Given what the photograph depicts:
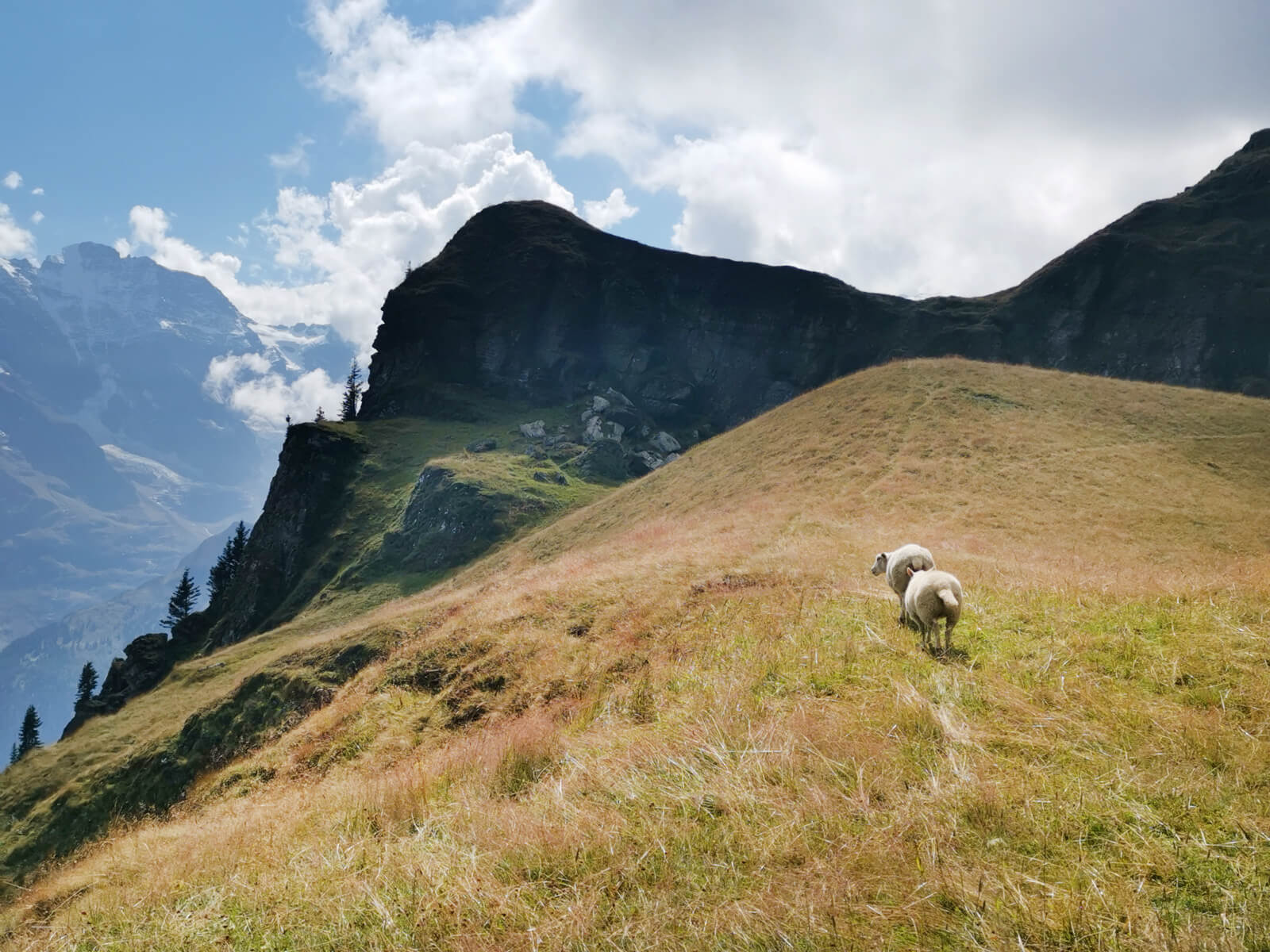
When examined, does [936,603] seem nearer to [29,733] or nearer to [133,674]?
[133,674]

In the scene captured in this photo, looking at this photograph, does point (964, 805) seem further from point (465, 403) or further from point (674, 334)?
point (674, 334)

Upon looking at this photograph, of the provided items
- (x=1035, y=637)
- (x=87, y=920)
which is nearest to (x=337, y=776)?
(x=87, y=920)

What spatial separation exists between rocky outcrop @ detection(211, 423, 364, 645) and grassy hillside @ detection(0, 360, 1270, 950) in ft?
198

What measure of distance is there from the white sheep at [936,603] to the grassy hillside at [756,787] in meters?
0.39

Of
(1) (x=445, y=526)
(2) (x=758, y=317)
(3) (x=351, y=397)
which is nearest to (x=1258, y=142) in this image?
(2) (x=758, y=317)

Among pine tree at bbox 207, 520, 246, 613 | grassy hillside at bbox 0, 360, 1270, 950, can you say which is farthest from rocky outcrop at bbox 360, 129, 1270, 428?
grassy hillside at bbox 0, 360, 1270, 950

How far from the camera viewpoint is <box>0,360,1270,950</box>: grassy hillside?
12.6ft

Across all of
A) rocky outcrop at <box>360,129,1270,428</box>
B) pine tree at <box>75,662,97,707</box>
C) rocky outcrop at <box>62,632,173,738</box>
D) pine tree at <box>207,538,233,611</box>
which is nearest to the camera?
rocky outcrop at <box>62,632,173,738</box>

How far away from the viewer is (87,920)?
6039 mm

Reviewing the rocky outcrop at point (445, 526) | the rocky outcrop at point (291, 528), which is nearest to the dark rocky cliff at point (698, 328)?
the rocky outcrop at point (291, 528)

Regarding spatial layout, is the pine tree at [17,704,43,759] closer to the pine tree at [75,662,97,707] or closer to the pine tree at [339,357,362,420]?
the pine tree at [75,662,97,707]

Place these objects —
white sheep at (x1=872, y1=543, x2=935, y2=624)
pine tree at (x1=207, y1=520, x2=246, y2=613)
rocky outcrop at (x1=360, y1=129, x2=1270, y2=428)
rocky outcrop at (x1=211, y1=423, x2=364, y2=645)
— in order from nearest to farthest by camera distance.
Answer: white sheep at (x1=872, y1=543, x2=935, y2=624) → rocky outcrop at (x1=211, y1=423, x2=364, y2=645) → rocky outcrop at (x1=360, y1=129, x2=1270, y2=428) → pine tree at (x1=207, y1=520, x2=246, y2=613)

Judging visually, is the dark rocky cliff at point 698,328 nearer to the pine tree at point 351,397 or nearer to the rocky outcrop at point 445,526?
the rocky outcrop at point 445,526

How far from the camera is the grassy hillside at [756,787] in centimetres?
383
